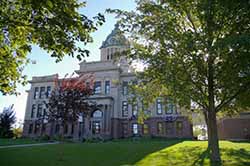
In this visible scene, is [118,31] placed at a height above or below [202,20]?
above

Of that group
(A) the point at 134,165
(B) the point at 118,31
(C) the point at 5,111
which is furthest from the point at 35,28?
(C) the point at 5,111

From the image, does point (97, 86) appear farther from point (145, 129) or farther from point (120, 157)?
point (120, 157)

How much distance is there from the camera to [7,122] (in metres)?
41.8

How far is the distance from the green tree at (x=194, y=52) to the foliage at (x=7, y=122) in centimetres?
3483

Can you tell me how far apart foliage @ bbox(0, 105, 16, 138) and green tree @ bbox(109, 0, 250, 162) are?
34.8 meters

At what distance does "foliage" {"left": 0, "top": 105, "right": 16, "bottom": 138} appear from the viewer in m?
40.7

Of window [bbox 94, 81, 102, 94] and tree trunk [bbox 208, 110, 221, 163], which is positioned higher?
window [bbox 94, 81, 102, 94]

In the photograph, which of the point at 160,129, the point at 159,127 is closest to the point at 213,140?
the point at 160,129

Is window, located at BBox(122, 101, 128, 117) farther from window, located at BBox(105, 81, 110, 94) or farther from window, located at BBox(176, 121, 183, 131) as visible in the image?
window, located at BBox(176, 121, 183, 131)

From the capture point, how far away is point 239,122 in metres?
37.7

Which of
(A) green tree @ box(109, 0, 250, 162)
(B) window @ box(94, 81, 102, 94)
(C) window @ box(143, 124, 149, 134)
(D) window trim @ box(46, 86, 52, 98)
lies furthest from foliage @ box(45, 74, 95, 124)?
(D) window trim @ box(46, 86, 52, 98)

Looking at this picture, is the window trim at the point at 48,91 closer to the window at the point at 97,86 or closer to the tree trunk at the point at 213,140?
the window at the point at 97,86

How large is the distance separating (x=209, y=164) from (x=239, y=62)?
4.53 metres

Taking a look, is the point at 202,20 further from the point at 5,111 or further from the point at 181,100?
the point at 5,111
